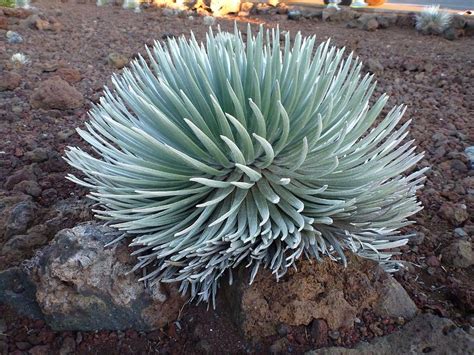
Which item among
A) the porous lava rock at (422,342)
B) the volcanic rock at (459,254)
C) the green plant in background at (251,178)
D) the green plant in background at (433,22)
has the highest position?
the green plant in background at (251,178)

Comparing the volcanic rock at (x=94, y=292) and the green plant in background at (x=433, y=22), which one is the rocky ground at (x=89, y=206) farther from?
→ the green plant in background at (x=433, y=22)

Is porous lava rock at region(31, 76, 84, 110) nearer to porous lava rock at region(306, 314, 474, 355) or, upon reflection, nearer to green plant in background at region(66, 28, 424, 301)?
green plant in background at region(66, 28, 424, 301)

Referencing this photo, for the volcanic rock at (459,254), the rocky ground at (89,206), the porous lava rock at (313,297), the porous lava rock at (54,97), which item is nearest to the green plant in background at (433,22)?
the rocky ground at (89,206)

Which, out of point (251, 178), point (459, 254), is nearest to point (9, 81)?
point (251, 178)

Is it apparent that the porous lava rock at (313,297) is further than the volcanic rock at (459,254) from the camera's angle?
No

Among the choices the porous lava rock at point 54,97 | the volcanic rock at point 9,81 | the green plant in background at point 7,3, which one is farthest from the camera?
the green plant in background at point 7,3

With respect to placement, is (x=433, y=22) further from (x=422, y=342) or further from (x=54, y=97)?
(x=422, y=342)

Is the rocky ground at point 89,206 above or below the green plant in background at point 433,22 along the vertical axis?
above

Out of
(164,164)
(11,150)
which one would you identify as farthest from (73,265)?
(11,150)
